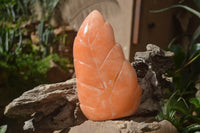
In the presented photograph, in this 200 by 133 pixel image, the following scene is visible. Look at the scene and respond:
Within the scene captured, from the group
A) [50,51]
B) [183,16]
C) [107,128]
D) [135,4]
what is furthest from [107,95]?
[50,51]

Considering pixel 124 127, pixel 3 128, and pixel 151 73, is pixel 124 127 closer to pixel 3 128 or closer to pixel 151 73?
pixel 151 73

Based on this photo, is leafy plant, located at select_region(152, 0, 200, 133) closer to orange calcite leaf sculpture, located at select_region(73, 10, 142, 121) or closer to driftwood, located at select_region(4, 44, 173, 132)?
driftwood, located at select_region(4, 44, 173, 132)

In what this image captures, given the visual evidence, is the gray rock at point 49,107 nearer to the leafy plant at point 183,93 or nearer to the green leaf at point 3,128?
the green leaf at point 3,128

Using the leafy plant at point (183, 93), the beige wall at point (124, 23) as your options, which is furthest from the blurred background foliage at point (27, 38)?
the leafy plant at point (183, 93)

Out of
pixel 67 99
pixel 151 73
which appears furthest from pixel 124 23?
pixel 67 99

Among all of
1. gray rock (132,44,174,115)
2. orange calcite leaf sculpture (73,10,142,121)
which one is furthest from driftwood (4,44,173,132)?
orange calcite leaf sculpture (73,10,142,121)

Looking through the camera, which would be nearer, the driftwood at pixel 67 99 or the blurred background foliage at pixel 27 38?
the driftwood at pixel 67 99
